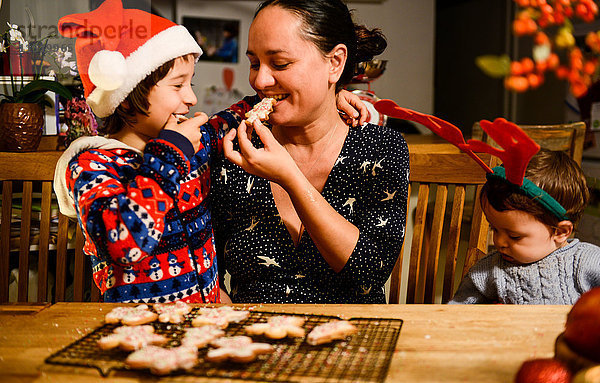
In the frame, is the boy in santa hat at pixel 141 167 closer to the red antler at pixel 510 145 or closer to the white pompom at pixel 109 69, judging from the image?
the white pompom at pixel 109 69

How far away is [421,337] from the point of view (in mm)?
890

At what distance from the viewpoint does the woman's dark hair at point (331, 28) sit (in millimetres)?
1292

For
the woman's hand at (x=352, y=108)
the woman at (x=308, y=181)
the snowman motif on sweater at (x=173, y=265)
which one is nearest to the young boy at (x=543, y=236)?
the woman at (x=308, y=181)

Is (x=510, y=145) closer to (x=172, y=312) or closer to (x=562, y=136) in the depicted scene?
(x=172, y=312)

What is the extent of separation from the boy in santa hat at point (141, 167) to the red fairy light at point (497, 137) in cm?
47

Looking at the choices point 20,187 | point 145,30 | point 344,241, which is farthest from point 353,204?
point 20,187

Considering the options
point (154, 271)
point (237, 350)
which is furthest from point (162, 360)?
point (154, 271)

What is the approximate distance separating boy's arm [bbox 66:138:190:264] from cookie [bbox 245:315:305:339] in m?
0.30

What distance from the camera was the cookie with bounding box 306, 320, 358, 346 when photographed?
0.83 m

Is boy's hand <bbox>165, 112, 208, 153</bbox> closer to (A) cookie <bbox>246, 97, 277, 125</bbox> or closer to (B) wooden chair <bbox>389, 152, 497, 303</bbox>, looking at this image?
(A) cookie <bbox>246, 97, 277, 125</bbox>

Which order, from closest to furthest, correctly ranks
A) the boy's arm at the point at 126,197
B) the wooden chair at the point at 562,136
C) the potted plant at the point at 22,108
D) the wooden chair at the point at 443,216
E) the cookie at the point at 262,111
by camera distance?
the boy's arm at the point at 126,197 → the cookie at the point at 262,111 → the wooden chair at the point at 443,216 → the potted plant at the point at 22,108 → the wooden chair at the point at 562,136

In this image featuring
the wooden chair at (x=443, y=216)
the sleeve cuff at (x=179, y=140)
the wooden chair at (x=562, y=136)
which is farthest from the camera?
the wooden chair at (x=562, y=136)

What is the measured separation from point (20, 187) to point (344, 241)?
1.69 meters

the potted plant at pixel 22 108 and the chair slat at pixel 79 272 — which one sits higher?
the potted plant at pixel 22 108
